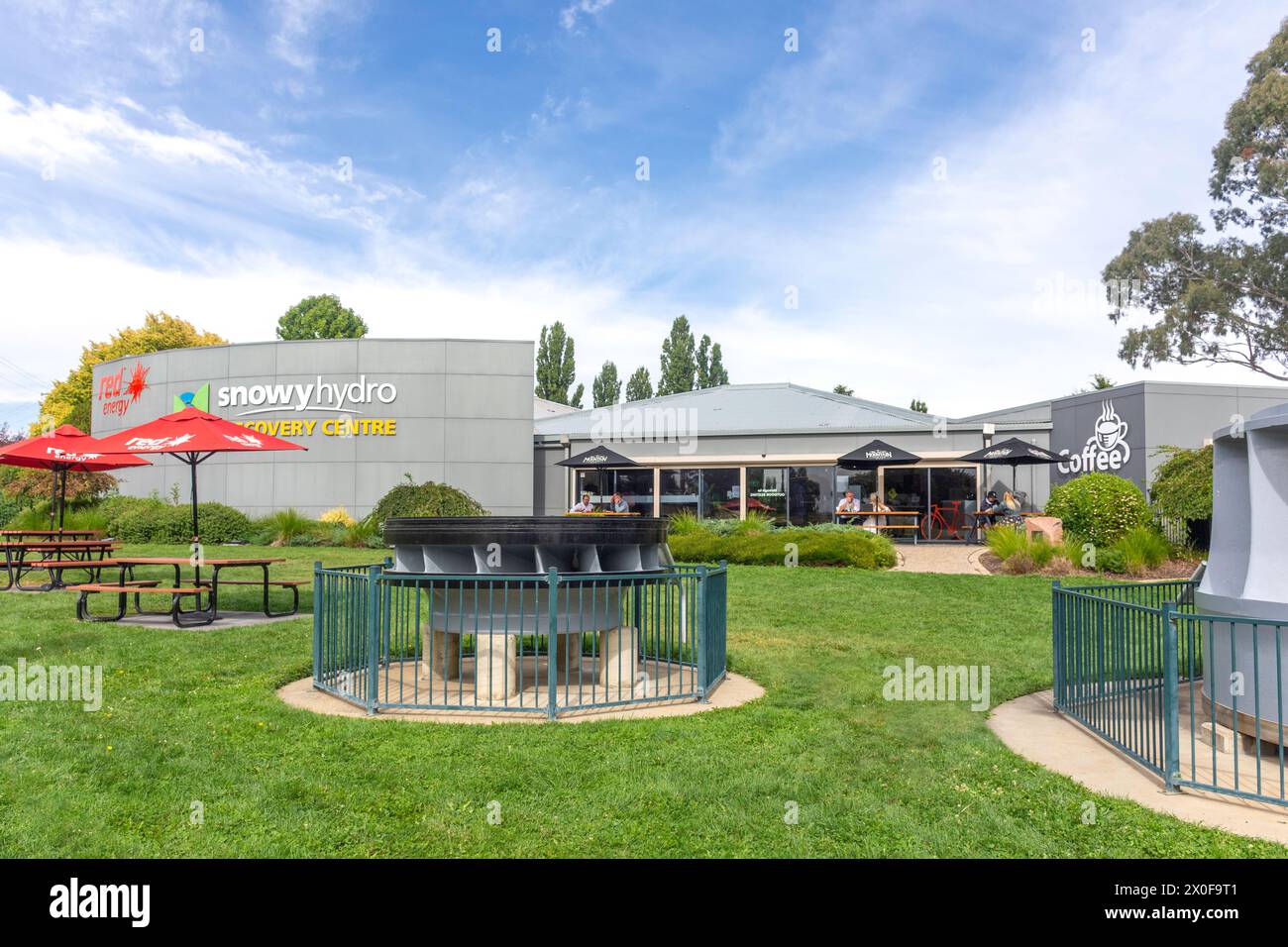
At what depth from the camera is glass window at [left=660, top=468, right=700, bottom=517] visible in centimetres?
2877

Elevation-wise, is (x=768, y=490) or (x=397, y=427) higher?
(x=397, y=427)

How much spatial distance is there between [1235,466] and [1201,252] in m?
34.8

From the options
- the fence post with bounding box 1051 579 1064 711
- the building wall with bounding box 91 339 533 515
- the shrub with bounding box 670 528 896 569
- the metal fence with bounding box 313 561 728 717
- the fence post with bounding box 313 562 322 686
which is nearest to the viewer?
the metal fence with bounding box 313 561 728 717

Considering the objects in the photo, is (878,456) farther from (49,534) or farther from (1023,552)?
(49,534)

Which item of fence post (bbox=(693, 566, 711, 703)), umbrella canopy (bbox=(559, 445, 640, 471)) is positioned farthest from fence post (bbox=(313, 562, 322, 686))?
umbrella canopy (bbox=(559, 445, 640, 471))

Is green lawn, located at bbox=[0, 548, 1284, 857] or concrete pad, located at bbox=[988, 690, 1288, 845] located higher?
green lawn, located at bbox=[0, 548, 1284, 857]

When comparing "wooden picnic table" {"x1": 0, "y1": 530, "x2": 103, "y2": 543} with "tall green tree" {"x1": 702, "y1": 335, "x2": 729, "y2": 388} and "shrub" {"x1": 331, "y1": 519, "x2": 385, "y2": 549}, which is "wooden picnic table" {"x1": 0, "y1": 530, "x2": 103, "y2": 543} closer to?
"shrub" {"x1": 331, "y1": 519, "x2": 385, "y2": 549}

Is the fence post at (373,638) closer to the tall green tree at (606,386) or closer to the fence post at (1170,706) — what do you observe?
the fence post at (1170,706)

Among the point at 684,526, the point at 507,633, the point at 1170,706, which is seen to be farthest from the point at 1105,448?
the point at 507,633

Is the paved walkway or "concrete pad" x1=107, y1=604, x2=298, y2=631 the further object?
the paved walkway

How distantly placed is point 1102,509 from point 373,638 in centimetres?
1685

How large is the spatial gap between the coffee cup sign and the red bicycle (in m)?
3.31

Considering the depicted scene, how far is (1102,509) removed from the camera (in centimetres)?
1873
